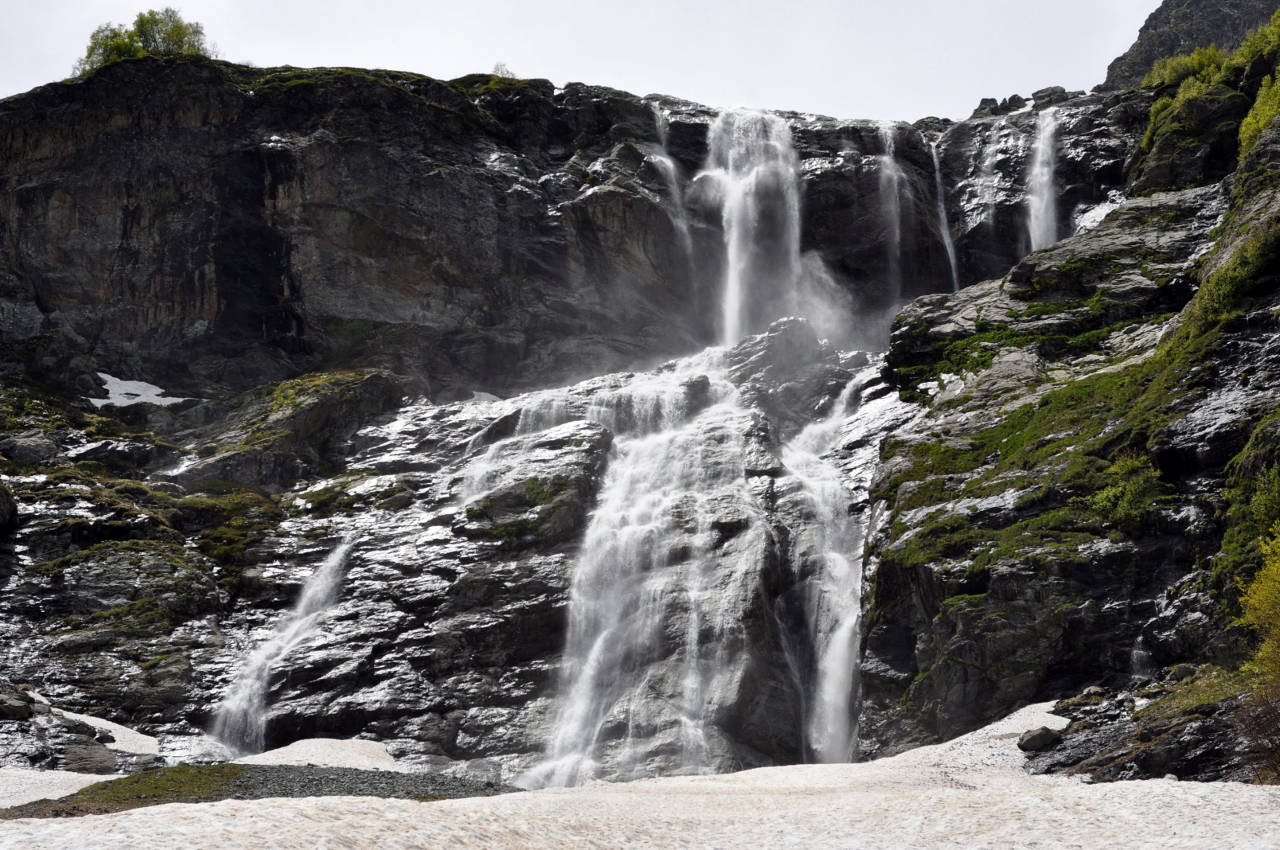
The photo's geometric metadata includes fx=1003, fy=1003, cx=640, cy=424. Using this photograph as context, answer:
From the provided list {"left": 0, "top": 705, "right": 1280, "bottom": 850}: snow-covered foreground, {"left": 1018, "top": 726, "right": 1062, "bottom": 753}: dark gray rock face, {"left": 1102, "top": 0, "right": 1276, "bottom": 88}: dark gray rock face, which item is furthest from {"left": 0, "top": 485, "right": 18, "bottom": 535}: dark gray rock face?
{"left": 1102, "top": 0, "right": 1276, "bottom": 88}: dark gray rock face

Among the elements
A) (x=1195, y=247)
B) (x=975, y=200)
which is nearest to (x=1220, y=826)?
(x=1195, y=247)

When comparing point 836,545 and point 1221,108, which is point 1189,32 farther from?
point 836,545

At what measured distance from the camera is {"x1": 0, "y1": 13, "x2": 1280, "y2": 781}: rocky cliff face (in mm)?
31688

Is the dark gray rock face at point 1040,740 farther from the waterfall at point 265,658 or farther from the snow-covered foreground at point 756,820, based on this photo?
the waterfall at point 265,658

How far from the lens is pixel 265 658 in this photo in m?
40.3

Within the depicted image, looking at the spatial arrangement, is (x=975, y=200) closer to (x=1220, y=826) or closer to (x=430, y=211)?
(x=430, y=211)

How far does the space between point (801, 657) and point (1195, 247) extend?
27831 millimetres

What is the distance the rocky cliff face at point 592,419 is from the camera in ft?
104

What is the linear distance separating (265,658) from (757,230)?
4806cm

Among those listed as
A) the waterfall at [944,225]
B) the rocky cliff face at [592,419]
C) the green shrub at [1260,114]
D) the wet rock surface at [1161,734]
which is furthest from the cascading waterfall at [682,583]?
the green shrub at [1260,114]

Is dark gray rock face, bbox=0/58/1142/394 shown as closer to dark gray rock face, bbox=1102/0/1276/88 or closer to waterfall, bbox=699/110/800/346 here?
waterfall, bbox=699/110/800/346

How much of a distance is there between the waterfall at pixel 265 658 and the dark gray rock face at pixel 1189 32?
9186cm

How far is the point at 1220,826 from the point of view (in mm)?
15273

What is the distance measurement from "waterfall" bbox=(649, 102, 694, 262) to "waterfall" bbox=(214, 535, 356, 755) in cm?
→ 3730
